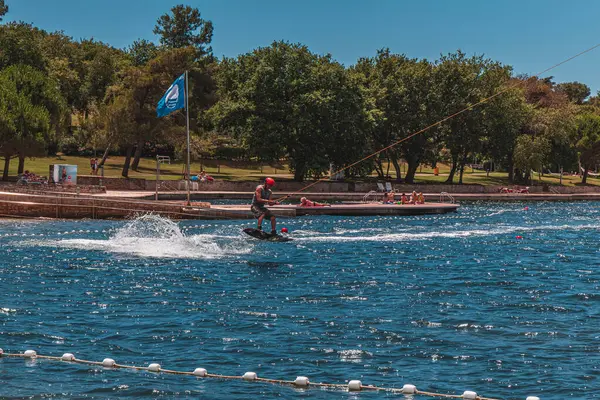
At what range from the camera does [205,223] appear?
52594mm

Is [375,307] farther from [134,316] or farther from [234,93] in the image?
[234,93]

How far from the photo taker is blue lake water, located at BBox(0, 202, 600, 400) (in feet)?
55.8

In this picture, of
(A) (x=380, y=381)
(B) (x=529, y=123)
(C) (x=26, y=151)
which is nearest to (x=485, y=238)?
(A) (x=380, y=381)

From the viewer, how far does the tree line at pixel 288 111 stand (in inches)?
3231

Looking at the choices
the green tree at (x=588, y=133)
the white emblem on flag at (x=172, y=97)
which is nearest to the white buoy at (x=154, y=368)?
the white emblem on flag at (x=172, y=97)

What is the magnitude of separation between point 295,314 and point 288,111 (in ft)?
209

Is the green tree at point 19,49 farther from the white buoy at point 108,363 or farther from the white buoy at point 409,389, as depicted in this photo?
the white buoy at point 409,389

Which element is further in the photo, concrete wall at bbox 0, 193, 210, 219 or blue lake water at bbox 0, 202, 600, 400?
concrete wall at bbox 0, 193, 210, 219

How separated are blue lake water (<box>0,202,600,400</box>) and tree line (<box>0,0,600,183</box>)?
3748 centimetres

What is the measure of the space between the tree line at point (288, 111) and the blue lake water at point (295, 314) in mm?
37475

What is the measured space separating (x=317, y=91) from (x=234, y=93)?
1053 cm

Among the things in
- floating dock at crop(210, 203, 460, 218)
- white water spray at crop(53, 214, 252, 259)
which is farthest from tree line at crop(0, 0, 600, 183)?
white water spray at crop(53, 214, 252, 259)

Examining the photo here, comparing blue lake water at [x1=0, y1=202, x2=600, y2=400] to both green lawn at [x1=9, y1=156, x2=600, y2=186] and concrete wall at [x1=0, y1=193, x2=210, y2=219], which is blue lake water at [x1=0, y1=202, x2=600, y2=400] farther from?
green lawn at [x1=9, y1=156, x2=600, y2=186]

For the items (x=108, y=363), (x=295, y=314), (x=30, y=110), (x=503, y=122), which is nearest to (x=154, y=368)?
(x=108, y=363)
